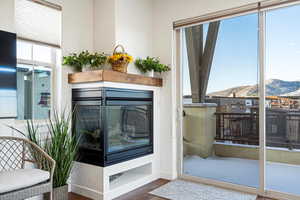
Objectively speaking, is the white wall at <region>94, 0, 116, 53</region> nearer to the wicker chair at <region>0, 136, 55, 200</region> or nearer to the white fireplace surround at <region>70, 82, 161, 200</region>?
the white fireplace surround at <region>70, 82, 161, 200</region>

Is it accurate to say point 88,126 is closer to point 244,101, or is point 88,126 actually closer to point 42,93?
point 42,93

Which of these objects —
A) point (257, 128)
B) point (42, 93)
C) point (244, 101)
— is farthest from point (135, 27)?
point (257, 128)

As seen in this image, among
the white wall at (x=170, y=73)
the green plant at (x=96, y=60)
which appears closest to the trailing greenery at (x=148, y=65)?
the white wall at (x=170, y=73)

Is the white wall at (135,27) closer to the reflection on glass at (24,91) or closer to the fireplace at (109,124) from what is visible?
the fireplace at (109,124)

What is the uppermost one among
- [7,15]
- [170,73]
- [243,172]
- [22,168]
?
[7,15]

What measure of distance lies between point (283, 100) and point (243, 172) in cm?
107

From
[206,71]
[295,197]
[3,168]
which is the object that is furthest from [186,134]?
[3,168]

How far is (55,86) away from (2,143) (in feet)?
2.93

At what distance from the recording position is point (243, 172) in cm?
288

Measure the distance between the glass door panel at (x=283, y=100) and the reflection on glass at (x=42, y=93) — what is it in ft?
9.15

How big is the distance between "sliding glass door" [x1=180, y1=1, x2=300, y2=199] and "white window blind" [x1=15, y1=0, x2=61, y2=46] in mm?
1843

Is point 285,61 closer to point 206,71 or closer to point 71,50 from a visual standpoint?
point 206,71

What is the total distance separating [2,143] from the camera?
223 centimetres

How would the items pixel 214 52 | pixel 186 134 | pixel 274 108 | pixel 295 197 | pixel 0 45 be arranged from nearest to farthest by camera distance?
pixel 0 45
pixel 295 197
pixel 274 108
pixel 214 52
pixel 186 134
